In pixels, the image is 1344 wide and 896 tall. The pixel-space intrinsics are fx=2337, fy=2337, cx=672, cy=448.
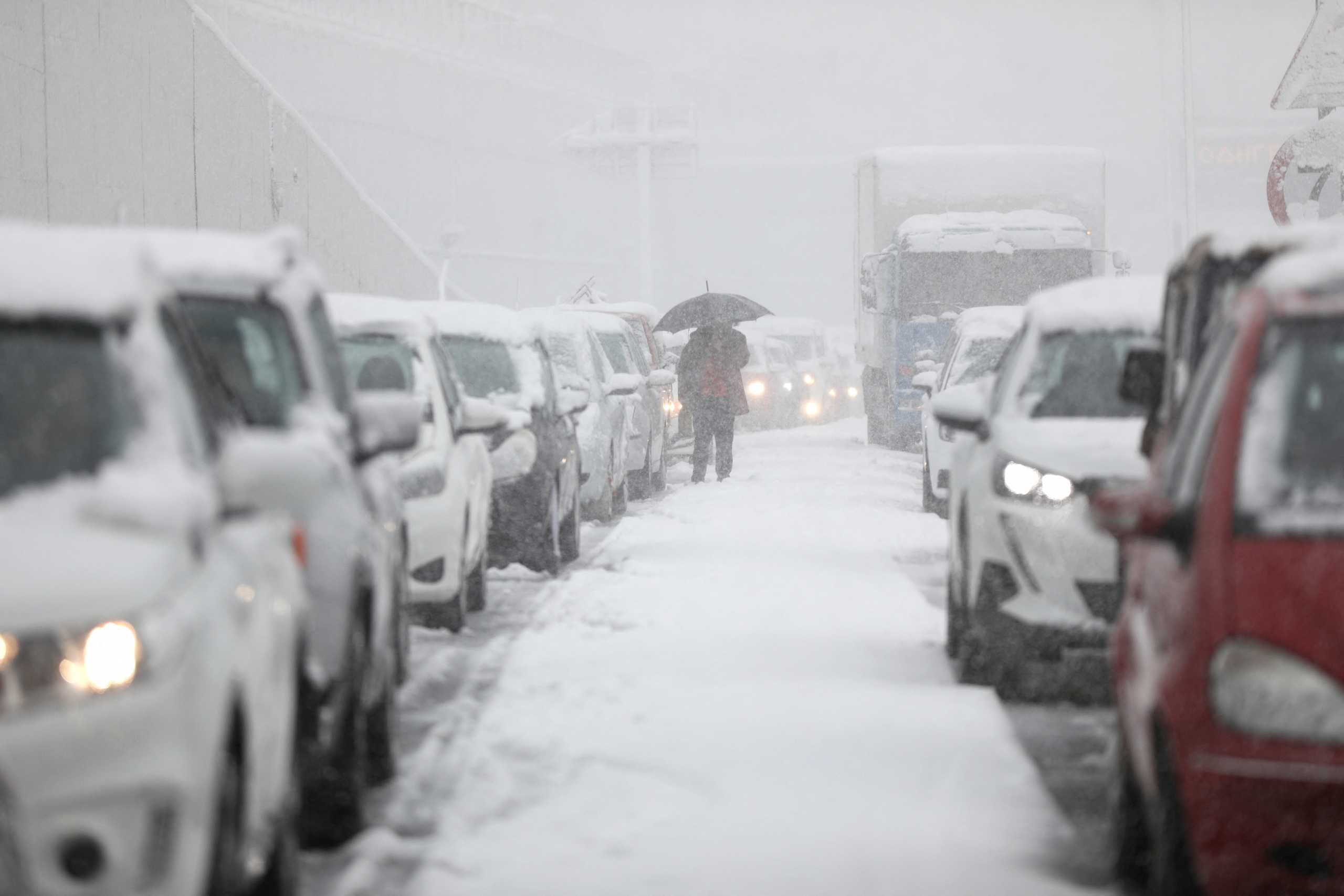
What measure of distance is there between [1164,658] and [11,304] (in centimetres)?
252

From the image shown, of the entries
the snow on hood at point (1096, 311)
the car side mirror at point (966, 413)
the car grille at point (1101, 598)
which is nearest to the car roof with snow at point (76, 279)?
the car grille at point (1101, 598)

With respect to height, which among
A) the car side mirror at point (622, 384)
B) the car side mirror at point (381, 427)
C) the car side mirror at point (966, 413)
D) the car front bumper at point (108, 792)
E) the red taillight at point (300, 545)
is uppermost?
the car side mirror at point (381, 427)

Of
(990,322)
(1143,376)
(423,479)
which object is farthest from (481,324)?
(1143,376)

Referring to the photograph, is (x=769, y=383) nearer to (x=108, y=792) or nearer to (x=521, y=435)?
Answer: (x=521, y=435)

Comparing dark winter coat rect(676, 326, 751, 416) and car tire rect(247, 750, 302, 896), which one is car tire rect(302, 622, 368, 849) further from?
dark winter coat rect(676, 326, 751, 416)

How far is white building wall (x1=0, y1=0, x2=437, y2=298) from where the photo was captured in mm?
14867

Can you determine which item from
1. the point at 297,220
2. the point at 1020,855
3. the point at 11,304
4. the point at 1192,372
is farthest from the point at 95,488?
the point at 297,220

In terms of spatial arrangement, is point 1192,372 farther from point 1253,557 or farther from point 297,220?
point 297,220

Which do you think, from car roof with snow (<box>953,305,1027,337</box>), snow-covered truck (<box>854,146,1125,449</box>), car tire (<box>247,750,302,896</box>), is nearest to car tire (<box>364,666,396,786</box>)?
car tire (<box>247,750,302,896</box>)

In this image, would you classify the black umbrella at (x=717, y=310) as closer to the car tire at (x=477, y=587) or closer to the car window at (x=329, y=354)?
the car tire at (x=477, y=587)

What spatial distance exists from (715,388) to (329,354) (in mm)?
17824

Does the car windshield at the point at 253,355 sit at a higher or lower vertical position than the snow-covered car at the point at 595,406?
higher

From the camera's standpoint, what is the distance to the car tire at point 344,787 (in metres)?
6.33

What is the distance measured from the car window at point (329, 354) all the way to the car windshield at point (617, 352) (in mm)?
15198
